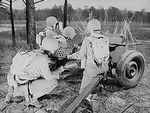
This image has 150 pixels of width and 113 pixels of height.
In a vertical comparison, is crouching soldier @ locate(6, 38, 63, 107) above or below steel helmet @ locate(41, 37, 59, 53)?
below

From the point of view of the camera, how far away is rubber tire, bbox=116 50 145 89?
390 cm

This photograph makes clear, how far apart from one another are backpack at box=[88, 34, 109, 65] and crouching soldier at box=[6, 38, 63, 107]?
2.03 ft

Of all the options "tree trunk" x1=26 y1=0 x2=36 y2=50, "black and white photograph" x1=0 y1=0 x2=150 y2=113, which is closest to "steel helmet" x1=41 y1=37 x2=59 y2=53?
"black and white photograph" x1=0 y1=0 x2=150 y2=113

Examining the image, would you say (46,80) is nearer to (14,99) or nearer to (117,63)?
(14,99)

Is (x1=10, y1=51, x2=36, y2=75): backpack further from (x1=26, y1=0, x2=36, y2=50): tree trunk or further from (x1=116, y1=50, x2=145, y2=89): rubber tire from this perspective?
(x1=26, y1=0, x2=36, y2=50): tree trunk

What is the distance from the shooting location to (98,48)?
11.9ft

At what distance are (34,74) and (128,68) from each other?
174 cm

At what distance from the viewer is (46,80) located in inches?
141

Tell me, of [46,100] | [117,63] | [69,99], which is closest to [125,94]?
[117,63]

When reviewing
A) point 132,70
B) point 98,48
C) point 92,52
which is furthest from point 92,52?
point 132,70

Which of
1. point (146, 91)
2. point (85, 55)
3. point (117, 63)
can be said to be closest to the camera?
point (85, 55)

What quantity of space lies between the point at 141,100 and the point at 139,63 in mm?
813

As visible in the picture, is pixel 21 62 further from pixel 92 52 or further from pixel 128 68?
pixel 128 68

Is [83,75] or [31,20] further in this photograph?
[31,20]
